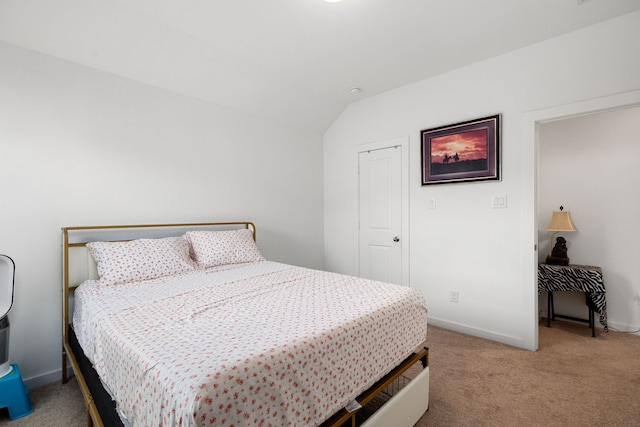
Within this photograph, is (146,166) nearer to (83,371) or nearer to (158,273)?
(158,273)

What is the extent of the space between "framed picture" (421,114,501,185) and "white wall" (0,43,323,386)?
6.27 feet

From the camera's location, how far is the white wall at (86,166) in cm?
206

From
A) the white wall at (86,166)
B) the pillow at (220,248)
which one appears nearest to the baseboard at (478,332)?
the pillow at (220,248)

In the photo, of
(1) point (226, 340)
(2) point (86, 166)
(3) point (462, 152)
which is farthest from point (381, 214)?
(2) point (86, 166)

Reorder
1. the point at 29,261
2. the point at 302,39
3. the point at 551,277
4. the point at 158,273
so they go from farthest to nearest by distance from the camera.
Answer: the point at 551,277
the point at 302,39
the point at 158,273
the point at 29,261

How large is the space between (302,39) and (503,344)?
3.16m

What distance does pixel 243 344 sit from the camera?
1145 mm

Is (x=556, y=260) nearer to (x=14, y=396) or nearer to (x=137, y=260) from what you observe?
(x=137, y=260)

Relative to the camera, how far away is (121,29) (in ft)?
7.20

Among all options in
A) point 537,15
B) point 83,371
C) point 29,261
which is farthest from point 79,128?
point 537,15

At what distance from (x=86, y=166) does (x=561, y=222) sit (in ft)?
14.7

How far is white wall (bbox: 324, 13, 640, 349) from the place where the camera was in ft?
7.61

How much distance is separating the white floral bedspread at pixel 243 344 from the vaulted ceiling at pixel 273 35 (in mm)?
1769

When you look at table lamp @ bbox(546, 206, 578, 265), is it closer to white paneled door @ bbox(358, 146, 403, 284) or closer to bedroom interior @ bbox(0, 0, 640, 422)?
bedroom interior @ bbox(0, 0, 640, 422)
